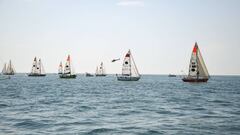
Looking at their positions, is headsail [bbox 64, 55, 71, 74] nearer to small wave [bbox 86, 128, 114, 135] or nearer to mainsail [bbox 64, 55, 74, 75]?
mainsail [bbox 64, 55, 74, 75]

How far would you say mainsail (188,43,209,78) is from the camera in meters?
114

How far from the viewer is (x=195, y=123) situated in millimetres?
25922

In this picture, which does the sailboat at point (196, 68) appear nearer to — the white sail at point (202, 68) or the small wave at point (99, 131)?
the white sail at point (202, 68)

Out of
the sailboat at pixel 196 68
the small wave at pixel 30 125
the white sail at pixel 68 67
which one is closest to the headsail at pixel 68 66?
the white sail at pixel 68 67

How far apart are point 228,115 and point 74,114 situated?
1598 cm

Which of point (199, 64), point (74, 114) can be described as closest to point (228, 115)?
point (74, 114)

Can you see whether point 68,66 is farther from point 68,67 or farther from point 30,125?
point 30,125

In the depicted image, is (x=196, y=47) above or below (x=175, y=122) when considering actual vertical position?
above

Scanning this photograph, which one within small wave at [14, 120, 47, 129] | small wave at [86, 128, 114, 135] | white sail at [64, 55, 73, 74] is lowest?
small wave at [86, 128, 114, 135]

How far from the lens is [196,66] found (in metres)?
114

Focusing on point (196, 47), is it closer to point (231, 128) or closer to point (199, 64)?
point (199, 64)

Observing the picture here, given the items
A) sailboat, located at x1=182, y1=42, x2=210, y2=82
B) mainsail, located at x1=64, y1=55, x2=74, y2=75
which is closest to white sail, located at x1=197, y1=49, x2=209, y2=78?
sailboat, located at x1=182, y1=42, x2=210, y2=82

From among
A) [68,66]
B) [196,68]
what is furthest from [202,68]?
[68,66]

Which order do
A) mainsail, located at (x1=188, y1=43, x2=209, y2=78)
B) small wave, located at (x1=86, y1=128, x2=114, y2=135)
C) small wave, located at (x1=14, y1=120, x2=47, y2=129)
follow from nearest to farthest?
small wave, located at (x1=86, y1=128, x2=114, y2=135)
small wave, located at (x1=14, y1=120, x2=47, y2=129)
mainsail, located at (x1=188, y1=43, x2=209, y2=78)
